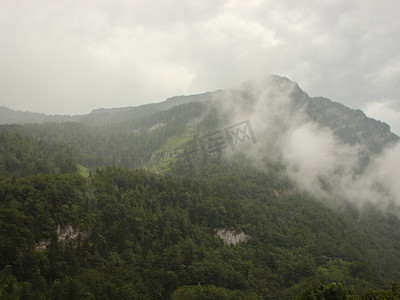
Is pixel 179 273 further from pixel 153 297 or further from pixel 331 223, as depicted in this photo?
pixel 331 223

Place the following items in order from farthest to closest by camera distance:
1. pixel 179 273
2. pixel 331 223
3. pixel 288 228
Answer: pixel 331 223 → pixel 288 228 → pixel 179 273

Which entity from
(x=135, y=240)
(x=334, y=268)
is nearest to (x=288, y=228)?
(x=334, y=268)

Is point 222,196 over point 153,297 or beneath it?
over

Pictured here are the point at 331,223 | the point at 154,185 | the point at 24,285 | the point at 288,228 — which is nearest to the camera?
the point at 24,285

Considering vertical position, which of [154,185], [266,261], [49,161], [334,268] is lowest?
[334,268]

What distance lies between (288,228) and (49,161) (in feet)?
473

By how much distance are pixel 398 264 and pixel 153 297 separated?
17681 cm

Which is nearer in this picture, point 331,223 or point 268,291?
point 268,291

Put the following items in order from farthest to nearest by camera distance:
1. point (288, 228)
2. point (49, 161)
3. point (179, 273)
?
point (49, 161)
point (288, 228)
point (179, 273)

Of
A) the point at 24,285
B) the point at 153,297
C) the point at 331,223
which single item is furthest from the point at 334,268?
the point at 24,285

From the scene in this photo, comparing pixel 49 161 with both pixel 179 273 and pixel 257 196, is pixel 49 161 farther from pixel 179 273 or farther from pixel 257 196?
pixel 257 196

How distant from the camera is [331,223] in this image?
623ft

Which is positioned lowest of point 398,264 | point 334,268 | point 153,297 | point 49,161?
point 398,264

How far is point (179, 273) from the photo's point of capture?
106m
